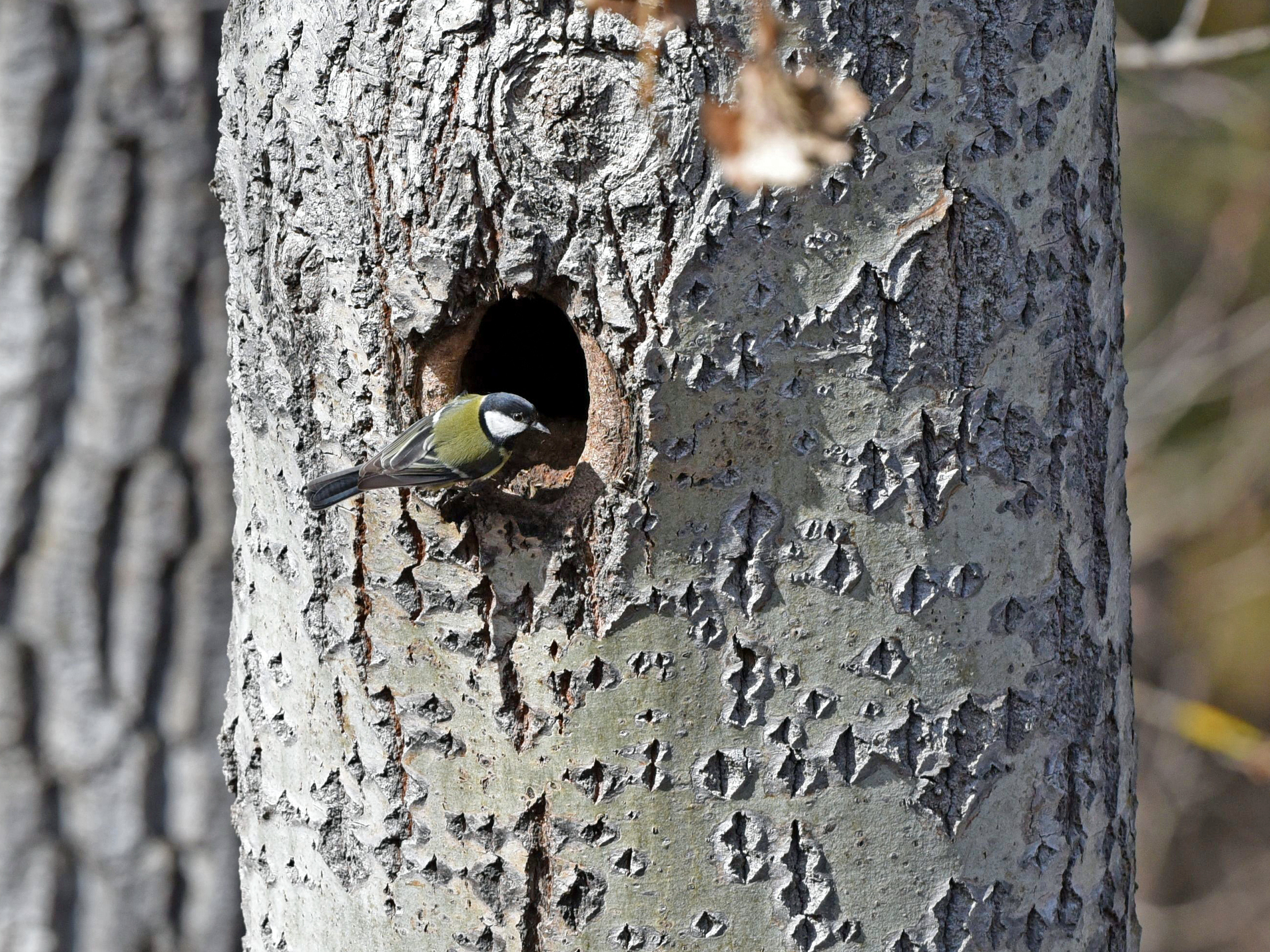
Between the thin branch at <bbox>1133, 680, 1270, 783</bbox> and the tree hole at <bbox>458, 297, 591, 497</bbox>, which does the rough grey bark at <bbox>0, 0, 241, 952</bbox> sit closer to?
the tree hole at <bbox>458, 297, 591, 497</bbox>

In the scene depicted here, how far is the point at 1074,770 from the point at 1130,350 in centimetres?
409

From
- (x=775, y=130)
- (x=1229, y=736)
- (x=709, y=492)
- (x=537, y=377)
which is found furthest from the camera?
(x=1229, y=736)

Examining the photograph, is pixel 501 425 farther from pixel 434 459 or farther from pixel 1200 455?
pixel 1200 455

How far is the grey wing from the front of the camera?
137cm

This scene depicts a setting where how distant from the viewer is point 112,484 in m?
2.47

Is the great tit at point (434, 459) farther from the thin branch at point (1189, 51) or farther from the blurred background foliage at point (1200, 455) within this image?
the blurred background foliage at point (1200, 455)

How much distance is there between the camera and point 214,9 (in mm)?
2445

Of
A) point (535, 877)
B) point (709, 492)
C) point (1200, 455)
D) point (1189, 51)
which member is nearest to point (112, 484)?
point (535, 877)

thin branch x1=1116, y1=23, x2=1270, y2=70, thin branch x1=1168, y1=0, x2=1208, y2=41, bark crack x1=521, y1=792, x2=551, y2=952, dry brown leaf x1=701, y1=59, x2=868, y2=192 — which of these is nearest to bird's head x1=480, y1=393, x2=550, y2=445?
bark crack x1=521, y1=792, x2=551, y2=952

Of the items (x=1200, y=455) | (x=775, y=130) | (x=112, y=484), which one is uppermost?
(x=1200, y=455)

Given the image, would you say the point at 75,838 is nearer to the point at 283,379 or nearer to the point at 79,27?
the point at 283,379

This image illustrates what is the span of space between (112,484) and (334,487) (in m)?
1.29

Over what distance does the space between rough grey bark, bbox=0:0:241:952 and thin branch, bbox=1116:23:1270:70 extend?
7.46ft

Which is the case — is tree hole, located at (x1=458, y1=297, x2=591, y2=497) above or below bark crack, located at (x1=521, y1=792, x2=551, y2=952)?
above
